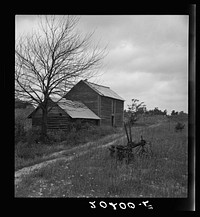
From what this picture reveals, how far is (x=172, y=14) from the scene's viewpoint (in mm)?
3803

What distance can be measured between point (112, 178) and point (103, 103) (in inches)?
572

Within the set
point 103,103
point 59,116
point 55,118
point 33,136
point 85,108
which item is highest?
point 103,103

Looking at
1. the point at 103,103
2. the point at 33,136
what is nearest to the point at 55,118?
the point at 103,103

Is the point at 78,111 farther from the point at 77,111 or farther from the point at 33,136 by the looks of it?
the point at 33,136

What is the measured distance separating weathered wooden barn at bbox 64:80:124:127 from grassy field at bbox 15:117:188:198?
10188 millimetres

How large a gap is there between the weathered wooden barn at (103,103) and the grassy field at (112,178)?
1019 cm

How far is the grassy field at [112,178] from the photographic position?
4664 millimetres

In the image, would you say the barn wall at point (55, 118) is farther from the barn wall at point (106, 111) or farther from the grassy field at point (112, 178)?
the grassy field at point (112, 178)

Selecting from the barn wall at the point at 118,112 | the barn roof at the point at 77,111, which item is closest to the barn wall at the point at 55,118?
the barn roof at the point at 77,111

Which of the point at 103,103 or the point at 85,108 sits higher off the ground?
the point at 103,103

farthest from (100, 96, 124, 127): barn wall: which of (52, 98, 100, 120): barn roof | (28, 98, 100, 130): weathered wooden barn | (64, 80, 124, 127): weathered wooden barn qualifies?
(28, 98, 100, 130): weathered wooden barn

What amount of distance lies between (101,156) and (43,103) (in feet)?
18.6

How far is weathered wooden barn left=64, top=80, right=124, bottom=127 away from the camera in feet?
61.0

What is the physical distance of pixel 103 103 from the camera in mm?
20078
